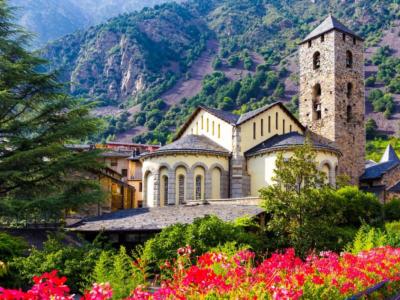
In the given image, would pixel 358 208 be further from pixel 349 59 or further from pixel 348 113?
pixel 349 59

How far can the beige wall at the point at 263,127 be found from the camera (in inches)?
1506

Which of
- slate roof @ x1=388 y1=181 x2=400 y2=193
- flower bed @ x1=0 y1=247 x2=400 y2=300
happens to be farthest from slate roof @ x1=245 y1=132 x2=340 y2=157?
flower bed @ x1=0 y1=247 x2=400 y2=300

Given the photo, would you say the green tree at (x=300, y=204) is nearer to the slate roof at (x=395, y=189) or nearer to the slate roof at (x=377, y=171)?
the slate roof at (x=377, y=171)

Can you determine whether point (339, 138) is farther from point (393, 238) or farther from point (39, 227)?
point (39, 227)

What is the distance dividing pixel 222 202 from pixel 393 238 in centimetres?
1282

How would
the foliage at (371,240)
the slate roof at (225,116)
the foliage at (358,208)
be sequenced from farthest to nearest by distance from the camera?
the slate roof at (225,116) < the foliage at (358,208) < the foliage at (371,240)

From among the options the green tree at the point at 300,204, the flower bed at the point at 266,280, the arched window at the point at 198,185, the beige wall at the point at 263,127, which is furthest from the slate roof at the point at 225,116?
the flower bed at the point at 266,280

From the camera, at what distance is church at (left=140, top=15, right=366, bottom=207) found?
121ft

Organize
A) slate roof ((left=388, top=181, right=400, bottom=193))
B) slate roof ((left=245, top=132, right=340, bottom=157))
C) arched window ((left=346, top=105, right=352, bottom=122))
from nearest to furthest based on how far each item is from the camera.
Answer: slate roof ((left=245, top=132, right=340, bottom=157))
arched window ((left=346, top=105, right=352, bottom=122))
slate roof ((left=388, top=181, right=400, bottom=193))

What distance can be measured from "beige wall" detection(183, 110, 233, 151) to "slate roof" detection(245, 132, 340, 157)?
2.04 metres

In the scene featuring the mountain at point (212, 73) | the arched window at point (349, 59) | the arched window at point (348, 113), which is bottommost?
the arched window at point (348, 113)

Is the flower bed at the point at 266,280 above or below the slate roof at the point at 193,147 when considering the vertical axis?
below

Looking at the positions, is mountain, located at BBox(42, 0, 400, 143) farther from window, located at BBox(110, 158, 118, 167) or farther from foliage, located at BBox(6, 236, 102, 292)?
foliage, located at BBox(6, 236, 102, 292)

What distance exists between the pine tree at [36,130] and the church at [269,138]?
10038 millimetres
